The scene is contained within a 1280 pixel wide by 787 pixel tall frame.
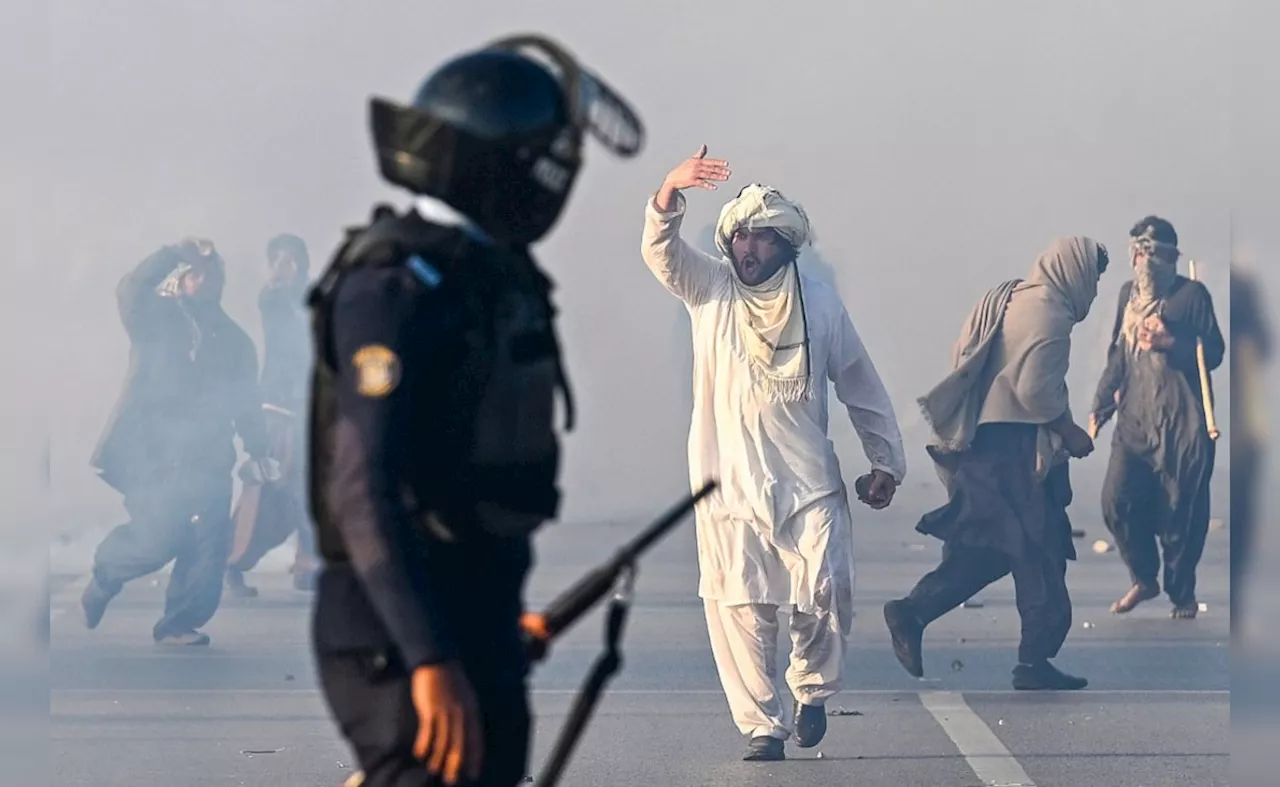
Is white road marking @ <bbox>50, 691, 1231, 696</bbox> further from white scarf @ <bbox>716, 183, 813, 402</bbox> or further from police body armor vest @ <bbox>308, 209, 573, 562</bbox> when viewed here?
police body armor vest @ <bbox>308, 209, 573, 562</bbox>

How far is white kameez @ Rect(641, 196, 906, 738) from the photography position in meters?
6.19

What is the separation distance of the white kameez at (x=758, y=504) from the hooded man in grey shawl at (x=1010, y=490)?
1.08 m

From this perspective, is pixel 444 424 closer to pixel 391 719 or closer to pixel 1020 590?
pixel 391 719

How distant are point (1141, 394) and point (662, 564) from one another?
6.08ft

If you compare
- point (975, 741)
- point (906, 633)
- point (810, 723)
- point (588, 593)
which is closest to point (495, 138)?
point (588, 593)

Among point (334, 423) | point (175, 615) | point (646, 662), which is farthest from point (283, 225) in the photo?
point (334, 423)

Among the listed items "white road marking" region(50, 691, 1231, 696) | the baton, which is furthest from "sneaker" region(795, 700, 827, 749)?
the baton

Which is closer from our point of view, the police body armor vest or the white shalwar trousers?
the police body armor vest

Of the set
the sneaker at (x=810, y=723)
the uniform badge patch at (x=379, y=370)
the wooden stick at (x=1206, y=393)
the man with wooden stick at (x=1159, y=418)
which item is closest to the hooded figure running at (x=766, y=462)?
the sneaker at (x=810, y=723)

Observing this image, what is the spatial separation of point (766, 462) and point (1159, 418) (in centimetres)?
186

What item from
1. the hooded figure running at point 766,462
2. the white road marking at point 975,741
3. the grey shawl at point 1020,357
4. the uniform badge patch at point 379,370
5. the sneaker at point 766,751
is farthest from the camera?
the grey shawl at point 1020,357

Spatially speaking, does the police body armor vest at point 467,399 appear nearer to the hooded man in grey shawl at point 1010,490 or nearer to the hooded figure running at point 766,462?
the hooded figure running at point 766,462

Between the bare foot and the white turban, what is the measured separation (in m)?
2.19

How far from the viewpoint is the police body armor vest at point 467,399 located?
2.47 meters
